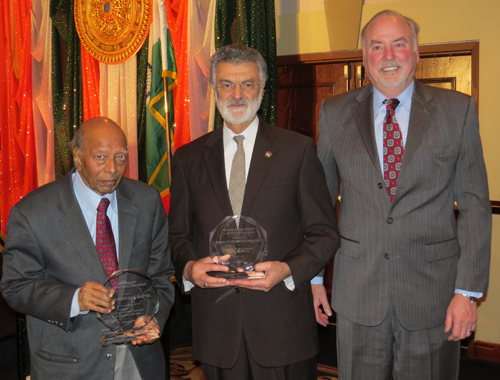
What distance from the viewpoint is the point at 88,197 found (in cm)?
205

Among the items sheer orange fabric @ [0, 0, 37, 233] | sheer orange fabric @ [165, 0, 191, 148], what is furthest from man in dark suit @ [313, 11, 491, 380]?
sheer orange fabric @ [0, 0, 37, 233]

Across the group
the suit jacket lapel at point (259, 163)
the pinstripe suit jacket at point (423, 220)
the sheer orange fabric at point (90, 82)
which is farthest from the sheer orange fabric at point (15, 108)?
the pinstripe suit jacket at point (423, 220)

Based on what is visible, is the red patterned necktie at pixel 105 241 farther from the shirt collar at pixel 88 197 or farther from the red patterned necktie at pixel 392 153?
the red patterned necktie at pixel 392 153

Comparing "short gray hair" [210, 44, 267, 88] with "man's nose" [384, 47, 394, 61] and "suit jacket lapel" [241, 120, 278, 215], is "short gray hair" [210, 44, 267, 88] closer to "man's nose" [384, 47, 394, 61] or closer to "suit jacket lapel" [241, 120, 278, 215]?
"suit jacket lapel" [241, 120, 278, 215]

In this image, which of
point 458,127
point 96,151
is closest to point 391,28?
point 458,127

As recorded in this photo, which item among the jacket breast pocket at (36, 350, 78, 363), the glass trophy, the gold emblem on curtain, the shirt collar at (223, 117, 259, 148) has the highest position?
the gold emblem on curtain

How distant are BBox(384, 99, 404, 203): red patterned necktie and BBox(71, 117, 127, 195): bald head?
41.3 inches

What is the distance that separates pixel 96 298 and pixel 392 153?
4.10 ft

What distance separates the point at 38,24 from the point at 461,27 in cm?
410

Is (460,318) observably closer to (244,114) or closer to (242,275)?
(242,275)

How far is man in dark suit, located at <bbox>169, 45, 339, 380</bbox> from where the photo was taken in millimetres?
2023

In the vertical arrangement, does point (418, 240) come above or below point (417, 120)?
below

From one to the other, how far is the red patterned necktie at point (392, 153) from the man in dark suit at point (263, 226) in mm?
256

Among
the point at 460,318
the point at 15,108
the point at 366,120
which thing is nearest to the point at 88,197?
the point at 366,120
